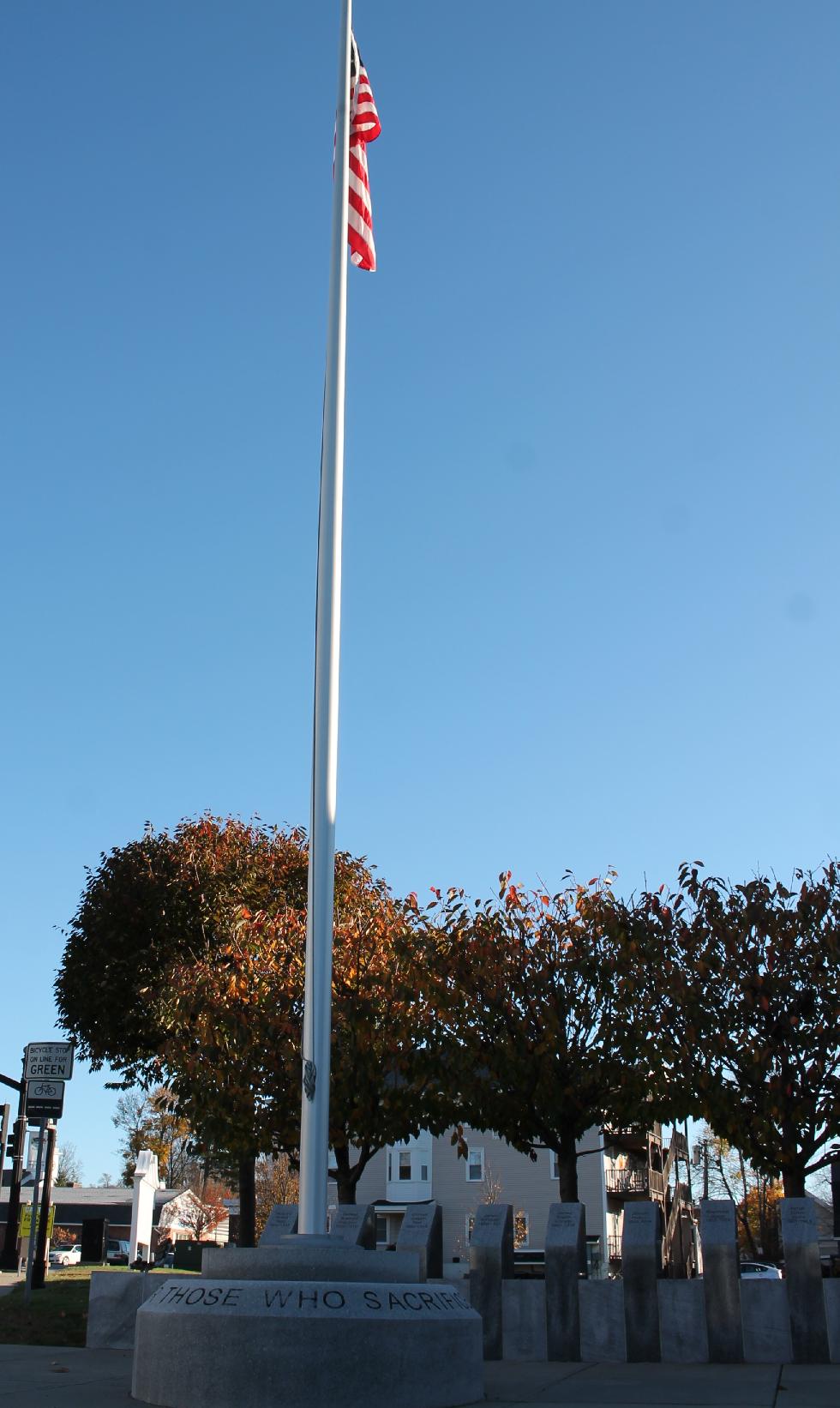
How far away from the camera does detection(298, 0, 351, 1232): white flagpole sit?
10.8 metres

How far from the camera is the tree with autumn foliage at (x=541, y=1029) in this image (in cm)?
1838

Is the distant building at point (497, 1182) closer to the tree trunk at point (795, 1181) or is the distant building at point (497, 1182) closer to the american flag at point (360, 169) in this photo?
the tree trunk at point (795, 1181)

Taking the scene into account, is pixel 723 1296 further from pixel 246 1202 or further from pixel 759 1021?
pixel 246 1202

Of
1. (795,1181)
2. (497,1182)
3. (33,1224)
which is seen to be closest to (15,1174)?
(33,1224)

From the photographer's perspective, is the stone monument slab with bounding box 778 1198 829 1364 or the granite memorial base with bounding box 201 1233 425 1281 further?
the stone monument slab with bounding box 778 1198 829 1364

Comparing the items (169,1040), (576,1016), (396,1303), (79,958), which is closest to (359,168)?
(396,1303)

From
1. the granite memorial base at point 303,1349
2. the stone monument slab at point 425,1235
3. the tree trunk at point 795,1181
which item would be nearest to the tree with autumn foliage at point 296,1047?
the stone monument slab at point 425,1235

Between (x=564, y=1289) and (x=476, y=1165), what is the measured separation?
148ft

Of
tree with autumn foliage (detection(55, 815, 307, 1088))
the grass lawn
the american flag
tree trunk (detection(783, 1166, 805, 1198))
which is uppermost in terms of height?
the american flag

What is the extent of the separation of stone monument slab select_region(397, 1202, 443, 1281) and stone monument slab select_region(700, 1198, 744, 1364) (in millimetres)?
3227

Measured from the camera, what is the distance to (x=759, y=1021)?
18.5 m

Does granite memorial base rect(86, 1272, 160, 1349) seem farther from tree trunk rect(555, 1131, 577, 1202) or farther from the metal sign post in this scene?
tree trunk rect(555, 1131, 577, 1202)

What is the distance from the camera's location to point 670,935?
19578mm

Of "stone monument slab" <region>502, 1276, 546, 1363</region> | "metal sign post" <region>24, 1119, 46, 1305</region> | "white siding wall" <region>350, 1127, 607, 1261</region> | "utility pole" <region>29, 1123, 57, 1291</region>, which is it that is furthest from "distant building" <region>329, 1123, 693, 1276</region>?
"stone monument slab" <region>502, 1276, 546, 1363</region>
